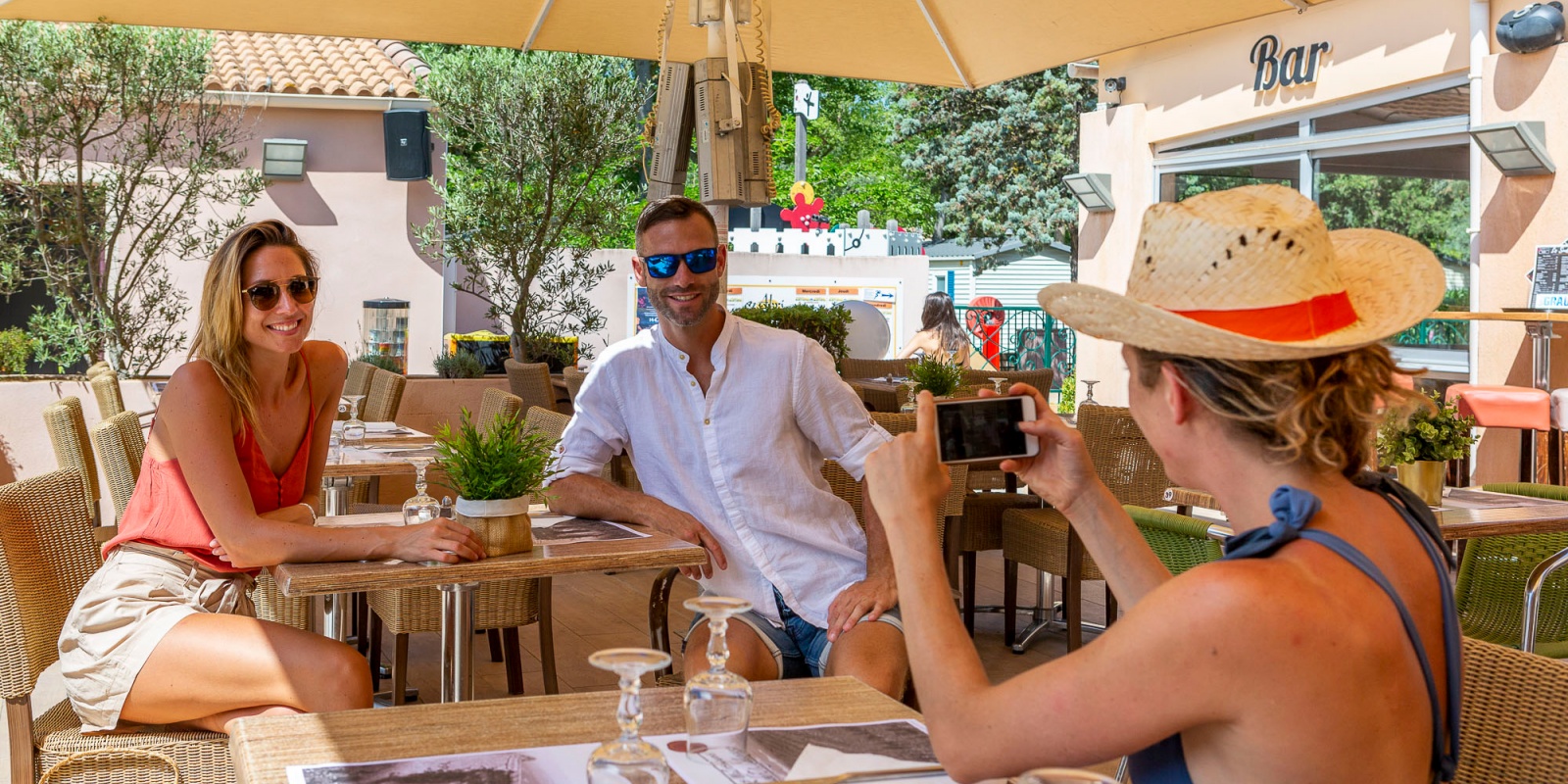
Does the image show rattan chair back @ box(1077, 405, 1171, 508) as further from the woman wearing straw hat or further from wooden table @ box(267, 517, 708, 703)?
the woman wearing straw hat

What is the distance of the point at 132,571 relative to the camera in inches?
107

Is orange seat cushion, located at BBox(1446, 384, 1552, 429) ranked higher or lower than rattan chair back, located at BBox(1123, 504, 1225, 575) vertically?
higher

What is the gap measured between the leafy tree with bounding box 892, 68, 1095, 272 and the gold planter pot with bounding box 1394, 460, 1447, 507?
2277 cm

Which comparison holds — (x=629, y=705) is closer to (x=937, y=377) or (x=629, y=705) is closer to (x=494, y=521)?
(x=494, y=521)

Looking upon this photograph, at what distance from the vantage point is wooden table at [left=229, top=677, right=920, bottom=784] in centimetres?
162

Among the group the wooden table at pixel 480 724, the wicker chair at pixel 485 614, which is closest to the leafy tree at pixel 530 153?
the wicker chair at pixel 485 614

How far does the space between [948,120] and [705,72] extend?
924 inches

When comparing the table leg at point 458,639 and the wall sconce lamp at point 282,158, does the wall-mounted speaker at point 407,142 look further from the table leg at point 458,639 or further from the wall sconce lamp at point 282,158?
the table leg at point 458,639

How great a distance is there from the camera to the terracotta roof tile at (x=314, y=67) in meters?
13.6

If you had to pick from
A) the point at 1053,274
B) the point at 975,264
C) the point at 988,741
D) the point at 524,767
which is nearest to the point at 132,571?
the point at 524,767

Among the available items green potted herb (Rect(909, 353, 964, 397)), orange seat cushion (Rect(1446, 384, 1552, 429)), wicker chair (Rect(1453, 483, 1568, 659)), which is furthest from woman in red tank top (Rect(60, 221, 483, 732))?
orange seat cushion (Rect(1446, 384, 1552, 429))

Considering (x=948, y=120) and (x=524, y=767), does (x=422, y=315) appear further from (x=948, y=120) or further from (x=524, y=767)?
(x=948, y=120)

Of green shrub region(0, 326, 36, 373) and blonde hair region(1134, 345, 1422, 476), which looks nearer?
blonde hair region(1134, 345, 1422, 476)

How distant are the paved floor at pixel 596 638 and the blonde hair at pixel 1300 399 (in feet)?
12.4
